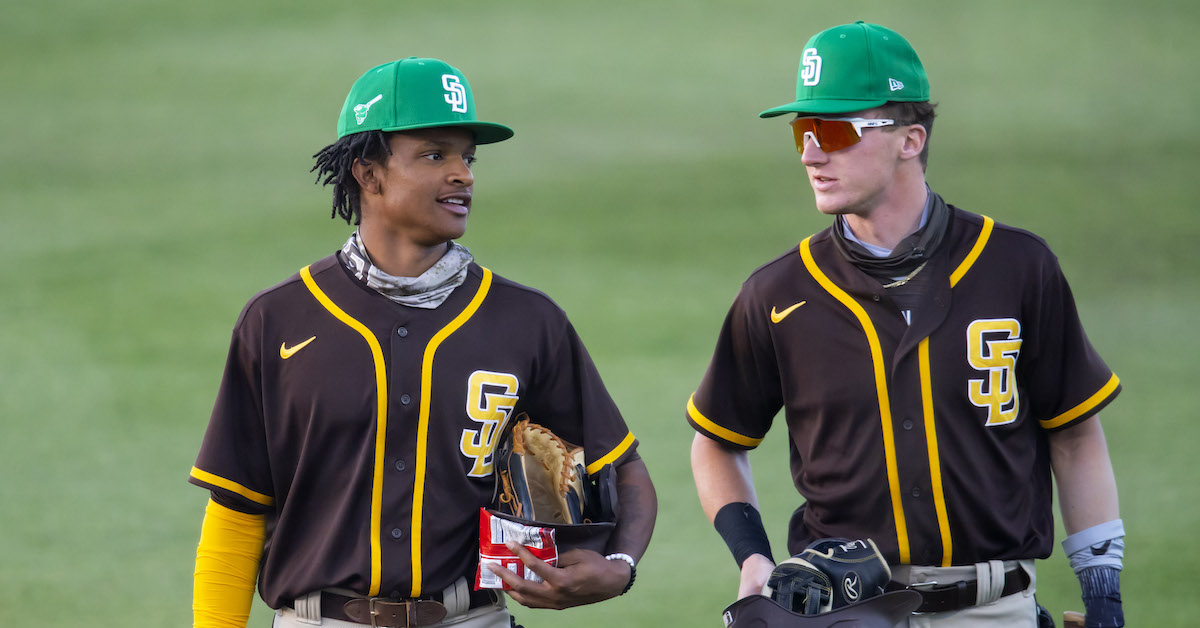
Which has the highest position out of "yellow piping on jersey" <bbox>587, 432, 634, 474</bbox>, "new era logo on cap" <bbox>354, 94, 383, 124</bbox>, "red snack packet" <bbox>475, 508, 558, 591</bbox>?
"new era logo on cap" <bbox>354, 94, 383, 124</bbox>

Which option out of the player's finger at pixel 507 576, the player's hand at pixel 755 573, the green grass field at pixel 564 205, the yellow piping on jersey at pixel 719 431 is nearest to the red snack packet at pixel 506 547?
the player's finger at pixel 507 576

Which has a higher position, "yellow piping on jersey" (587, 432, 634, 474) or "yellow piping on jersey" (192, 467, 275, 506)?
"yellow piping on jersey" (587, 432, 634, 474)

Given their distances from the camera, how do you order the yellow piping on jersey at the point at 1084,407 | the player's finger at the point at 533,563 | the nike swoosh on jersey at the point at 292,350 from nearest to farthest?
the player's finger at the point at 533,563
the nike swoosh on jersey at the point at 292,350
the yellow piping on jersey at the point at 1084,407

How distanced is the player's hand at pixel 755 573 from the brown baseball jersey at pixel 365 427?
0.47 meters

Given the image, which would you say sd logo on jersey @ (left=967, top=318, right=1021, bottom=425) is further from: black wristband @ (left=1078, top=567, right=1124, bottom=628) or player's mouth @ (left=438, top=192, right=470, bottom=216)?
player's mouth @ (left=438, top=192, right=470, bottom=216)

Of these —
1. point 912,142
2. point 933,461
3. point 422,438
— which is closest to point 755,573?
point 933,461

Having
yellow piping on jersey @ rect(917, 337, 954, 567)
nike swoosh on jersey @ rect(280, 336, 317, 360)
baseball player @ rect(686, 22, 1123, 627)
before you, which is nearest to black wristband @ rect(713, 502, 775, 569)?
baseball player @ rect(686, 22, 1123, 627)

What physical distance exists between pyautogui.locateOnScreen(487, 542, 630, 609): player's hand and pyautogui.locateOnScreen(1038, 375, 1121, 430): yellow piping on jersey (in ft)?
3.78

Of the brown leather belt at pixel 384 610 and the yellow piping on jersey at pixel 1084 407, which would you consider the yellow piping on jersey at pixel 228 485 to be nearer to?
the brown leather belt at pixel 384 610

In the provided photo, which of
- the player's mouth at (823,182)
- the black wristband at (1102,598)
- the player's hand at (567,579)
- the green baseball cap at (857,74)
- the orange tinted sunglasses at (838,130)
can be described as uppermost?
the green baseball cap at (857,74)

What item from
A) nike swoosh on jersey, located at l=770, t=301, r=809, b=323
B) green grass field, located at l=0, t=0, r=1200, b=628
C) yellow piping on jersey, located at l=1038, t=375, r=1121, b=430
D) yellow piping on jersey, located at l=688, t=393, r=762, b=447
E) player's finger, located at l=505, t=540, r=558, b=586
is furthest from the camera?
green grass field, located at l=0, t=0, r=1200, b=628

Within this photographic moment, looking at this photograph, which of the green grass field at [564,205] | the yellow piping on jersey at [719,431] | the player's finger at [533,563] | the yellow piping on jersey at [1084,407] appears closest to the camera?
the player's finger at [533,563]

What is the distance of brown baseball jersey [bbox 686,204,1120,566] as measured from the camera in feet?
10.9

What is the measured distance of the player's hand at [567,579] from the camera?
3080 mm
